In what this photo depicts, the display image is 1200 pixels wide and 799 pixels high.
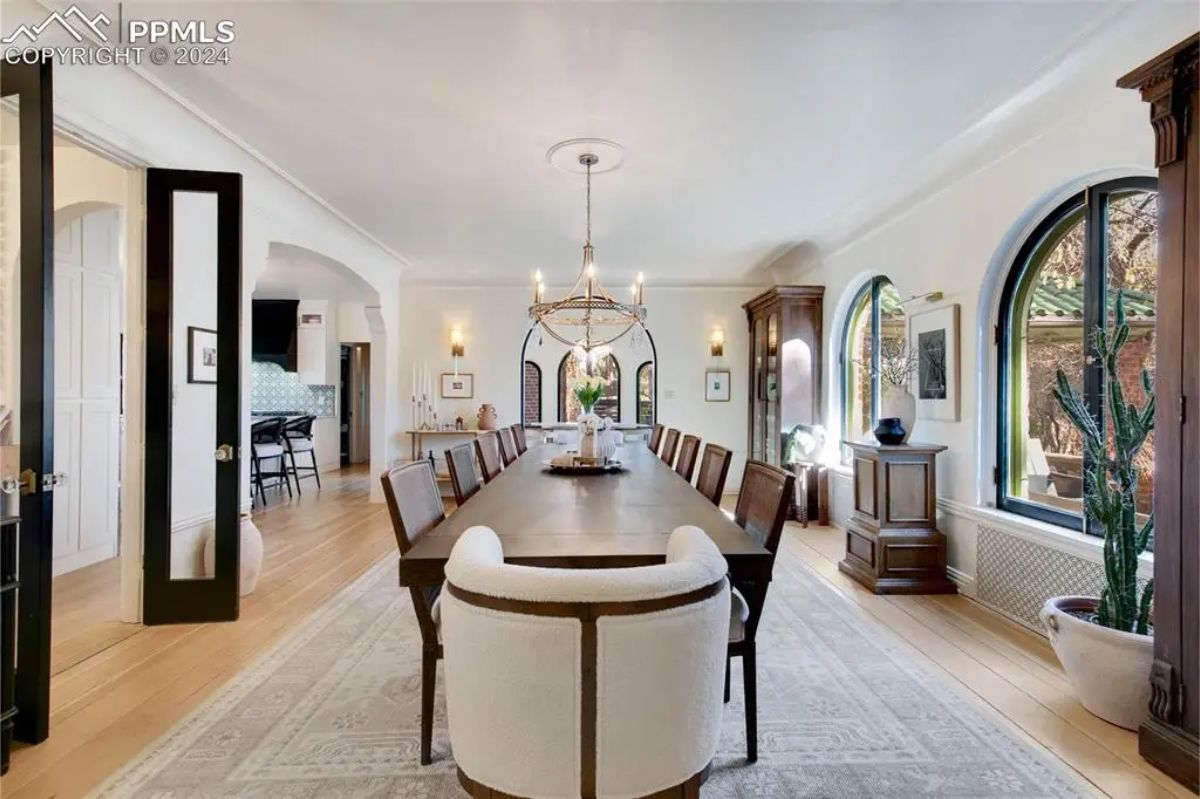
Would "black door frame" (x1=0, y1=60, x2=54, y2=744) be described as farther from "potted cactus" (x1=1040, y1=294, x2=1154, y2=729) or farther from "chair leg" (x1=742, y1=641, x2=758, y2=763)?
"potted cactus" (x1=1040, y1=294, x2=1154, y2=729)

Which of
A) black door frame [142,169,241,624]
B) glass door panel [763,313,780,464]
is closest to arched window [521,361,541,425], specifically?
glass door panel [763,313,780,464]

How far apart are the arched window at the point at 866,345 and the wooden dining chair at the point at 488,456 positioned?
2.99 meters

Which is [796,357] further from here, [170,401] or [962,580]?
[170,401]

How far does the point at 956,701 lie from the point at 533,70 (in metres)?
3.12

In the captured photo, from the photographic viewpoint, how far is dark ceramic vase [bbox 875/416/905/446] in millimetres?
3863

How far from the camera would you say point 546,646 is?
1.09 meters

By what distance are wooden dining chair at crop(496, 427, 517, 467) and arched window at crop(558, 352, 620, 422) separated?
270 cm

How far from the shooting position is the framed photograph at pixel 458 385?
7363 mm

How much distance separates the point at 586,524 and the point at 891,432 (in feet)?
8.99

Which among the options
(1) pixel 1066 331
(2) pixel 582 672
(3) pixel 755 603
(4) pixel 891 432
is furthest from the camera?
(4) pixel 891 432

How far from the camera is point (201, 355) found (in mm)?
3262

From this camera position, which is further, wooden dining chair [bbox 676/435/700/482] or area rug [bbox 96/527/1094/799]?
wooden dining chair [bbox 676/435/700/482]

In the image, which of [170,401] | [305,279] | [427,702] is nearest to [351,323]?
[305,279]

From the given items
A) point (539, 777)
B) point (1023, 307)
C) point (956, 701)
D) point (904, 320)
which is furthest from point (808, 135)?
point (539, 777)
